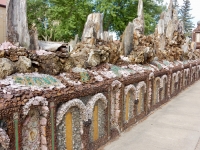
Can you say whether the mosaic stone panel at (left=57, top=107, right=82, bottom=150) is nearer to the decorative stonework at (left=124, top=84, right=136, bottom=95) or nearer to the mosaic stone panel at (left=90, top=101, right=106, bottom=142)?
the mosaic stone panel at (left=90, top=101, right=106, bottom=142)

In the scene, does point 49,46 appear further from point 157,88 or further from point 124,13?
point 124,13

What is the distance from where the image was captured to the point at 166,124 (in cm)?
948

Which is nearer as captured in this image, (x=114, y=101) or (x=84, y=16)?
(x=114, y=101)

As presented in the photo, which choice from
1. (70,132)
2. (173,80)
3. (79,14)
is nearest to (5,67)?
(70,132)

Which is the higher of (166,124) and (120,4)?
(120,4)

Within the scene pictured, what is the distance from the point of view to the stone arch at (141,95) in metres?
9.32

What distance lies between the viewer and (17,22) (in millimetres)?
5598

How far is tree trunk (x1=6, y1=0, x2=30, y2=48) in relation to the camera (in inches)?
215

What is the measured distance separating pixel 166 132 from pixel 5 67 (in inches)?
254

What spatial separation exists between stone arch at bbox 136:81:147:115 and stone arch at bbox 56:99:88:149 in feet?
12.2

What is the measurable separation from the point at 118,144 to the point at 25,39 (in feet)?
14.5

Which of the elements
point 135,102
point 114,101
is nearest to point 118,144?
point 114,101

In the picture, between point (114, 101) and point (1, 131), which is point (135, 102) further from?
point (1, 131)

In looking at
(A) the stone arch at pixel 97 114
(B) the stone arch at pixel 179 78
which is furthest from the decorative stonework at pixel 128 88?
(B) the stone arch at pixel 179 78
